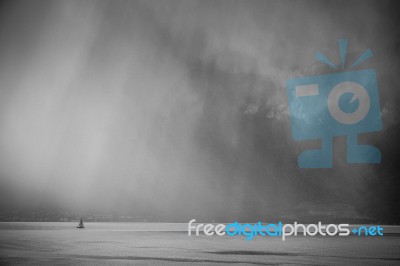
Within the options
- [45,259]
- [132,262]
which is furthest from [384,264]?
[45,259]

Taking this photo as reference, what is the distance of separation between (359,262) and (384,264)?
2.39m

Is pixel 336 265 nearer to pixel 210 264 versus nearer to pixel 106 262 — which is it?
pixel 210 264

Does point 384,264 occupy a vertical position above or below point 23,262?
above

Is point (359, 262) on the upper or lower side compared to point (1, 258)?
upper

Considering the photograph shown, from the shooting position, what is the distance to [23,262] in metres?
35.5

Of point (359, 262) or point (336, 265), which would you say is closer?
point (336, 265)

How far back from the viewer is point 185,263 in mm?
37562

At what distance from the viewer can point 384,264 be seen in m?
38.0

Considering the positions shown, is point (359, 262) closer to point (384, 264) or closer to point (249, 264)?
point (384, 264)

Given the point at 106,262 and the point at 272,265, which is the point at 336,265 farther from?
the point at 106,262

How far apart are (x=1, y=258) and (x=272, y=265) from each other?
76.9 feet

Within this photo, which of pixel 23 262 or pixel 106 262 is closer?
pixel 23 262

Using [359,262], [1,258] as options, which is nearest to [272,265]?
[359,262]

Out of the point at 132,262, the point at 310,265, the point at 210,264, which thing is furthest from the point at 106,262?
the point at 310,265
